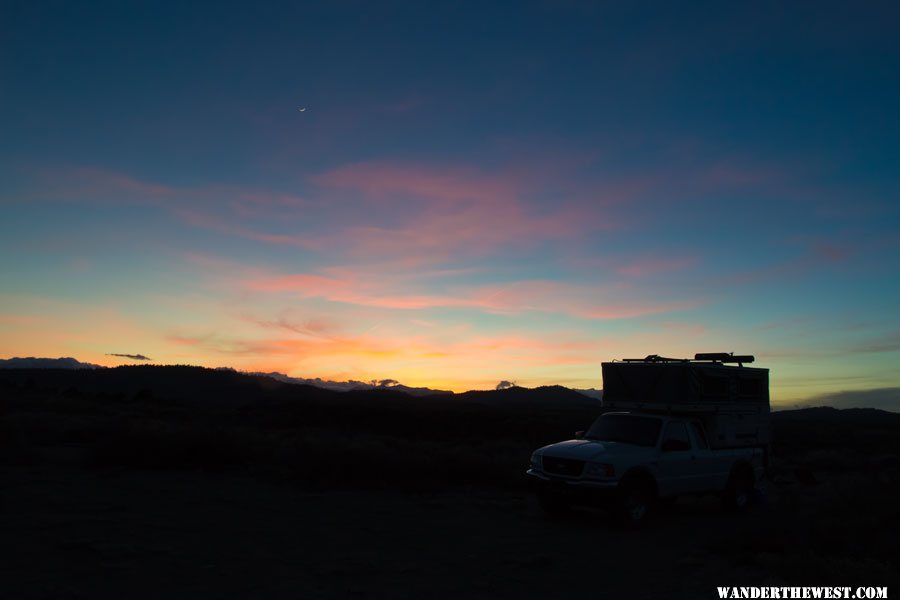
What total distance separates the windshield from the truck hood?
0.25 metres

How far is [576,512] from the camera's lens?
14086 millimetres

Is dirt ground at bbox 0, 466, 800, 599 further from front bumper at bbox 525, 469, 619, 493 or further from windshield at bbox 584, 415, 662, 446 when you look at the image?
windshield at bbox 584, 415, 662, 446

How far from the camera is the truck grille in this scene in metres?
12.4

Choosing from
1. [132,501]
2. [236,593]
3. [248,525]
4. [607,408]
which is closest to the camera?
[236,593]

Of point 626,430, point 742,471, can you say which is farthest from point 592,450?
point 742,471

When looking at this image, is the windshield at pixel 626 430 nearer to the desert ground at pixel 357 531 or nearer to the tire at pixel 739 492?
the desert ground at pixel 357 531

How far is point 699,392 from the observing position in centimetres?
1409

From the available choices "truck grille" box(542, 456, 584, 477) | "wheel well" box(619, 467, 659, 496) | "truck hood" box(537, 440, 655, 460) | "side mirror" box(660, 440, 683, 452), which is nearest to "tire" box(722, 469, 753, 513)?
"side mirror" box(660, 440, 683, 452)

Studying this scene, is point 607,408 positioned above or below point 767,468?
above

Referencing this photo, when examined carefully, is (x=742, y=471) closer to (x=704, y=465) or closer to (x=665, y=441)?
(x=704, y=465)

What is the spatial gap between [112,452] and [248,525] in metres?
7.64

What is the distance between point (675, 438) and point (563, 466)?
2713 mm

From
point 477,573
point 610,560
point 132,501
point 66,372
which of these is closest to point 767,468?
point 610,560

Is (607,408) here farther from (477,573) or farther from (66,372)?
(66,372)
